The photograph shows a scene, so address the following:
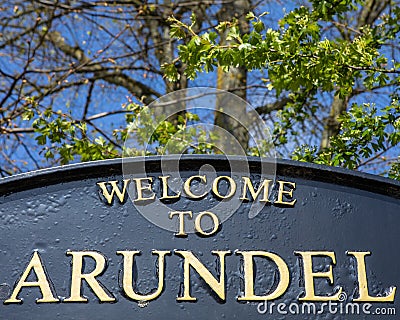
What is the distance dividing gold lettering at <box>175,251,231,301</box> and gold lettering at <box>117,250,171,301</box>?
0.22ft

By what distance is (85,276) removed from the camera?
2.25m

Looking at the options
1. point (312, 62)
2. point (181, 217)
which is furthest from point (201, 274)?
point (312, 62)

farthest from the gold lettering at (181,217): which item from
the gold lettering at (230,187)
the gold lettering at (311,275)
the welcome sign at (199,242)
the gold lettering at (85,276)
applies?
the gold lettering at (311,275)

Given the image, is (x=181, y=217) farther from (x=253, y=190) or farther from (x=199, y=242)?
(x=253, y=190)

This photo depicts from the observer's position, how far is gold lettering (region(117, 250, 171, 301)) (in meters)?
2.23

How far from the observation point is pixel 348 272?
7.56ft

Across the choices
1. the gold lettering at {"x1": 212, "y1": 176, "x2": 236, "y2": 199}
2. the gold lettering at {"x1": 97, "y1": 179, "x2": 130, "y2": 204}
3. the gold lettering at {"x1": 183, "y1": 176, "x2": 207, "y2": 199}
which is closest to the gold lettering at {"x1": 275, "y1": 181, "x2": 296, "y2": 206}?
the gold lettering at {"x1": 212, "y1": 176, "x2": 236, "y2": 199}

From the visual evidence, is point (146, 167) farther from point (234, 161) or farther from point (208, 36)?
point (208, 36)

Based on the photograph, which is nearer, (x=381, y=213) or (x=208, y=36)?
(x=381, y=213)

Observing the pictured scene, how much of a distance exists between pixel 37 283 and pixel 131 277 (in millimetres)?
332

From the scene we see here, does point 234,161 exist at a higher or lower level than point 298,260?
higher

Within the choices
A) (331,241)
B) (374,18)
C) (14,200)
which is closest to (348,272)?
(331,241)

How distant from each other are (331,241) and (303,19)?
1562 millimetres

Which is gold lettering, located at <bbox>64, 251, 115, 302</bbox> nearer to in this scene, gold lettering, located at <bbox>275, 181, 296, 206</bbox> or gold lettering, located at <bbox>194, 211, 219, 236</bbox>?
gold lettering, located at <bbox>194, 211, 219, 236</bbox>
